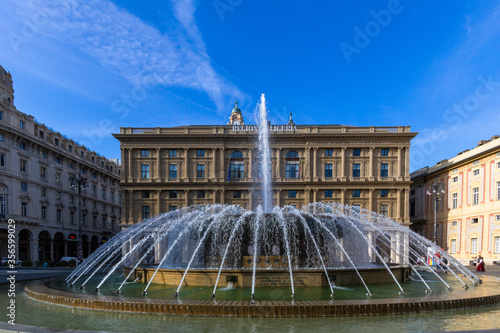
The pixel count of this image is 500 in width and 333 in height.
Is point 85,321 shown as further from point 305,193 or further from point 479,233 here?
point 479,233

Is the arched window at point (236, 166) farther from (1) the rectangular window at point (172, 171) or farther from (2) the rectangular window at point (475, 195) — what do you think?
(2) the rectangular window at point (475, 195)

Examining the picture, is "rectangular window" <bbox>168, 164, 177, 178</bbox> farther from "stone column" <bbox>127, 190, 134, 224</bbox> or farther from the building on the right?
the building on the right

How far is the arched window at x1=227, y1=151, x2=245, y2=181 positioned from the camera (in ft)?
150

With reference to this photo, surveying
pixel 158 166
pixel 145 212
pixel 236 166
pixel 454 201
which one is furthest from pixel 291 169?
pixel 454 201

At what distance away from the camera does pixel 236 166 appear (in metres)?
45.8

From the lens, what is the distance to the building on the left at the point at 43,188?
39.8 metres

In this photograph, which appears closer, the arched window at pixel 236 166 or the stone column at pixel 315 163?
the stone column at pixel 315 163

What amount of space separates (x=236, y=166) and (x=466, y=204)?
1121 inches

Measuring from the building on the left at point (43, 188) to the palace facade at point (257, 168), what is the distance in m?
8.28

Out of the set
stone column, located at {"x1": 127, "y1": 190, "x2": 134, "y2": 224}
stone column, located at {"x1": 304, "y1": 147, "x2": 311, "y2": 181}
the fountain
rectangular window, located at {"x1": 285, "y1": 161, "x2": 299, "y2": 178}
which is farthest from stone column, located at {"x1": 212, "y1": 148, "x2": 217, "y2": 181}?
the fountain

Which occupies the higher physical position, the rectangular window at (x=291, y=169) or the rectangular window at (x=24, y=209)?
the rectangular window at (x=291, y=169)

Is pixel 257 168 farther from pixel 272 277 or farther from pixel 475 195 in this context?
pixel 272 277

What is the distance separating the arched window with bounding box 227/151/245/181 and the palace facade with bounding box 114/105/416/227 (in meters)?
0.13

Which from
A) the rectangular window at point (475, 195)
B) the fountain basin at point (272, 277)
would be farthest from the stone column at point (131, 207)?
the rectangular window at point (475, 195)
